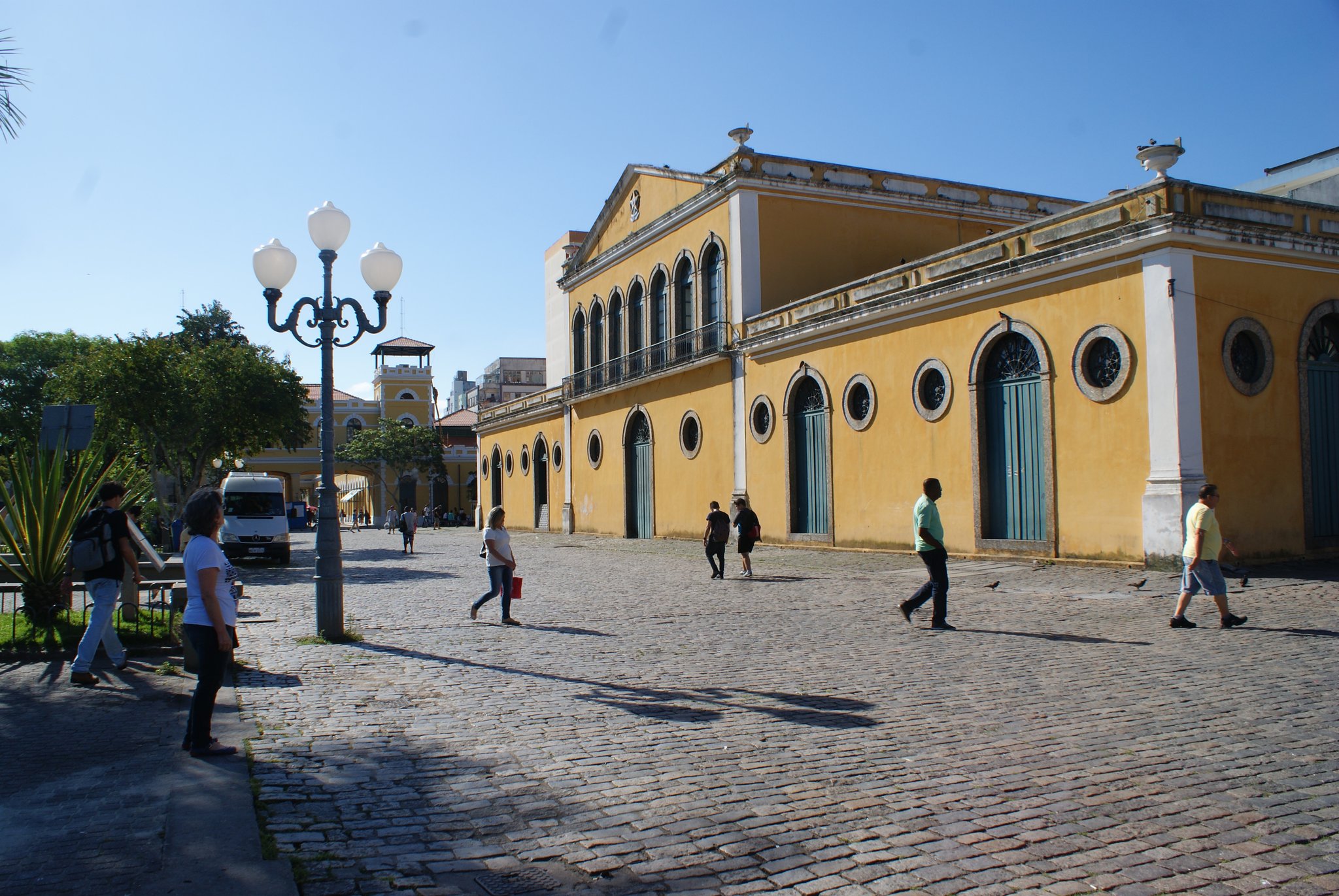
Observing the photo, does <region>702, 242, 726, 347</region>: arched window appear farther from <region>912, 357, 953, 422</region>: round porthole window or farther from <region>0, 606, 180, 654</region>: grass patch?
<region>0, 606, 180, 654</region>: grass patch

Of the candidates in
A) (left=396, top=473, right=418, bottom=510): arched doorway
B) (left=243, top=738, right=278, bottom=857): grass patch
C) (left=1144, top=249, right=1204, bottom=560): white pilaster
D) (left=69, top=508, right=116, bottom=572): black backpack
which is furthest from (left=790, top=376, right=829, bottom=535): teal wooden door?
(left=396, top=473, right=418, bottom=510): arched doorway

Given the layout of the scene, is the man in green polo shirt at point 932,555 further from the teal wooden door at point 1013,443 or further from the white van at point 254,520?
the white van at point 254,520

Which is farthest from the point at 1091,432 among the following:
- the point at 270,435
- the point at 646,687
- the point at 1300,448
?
the point at 270,435

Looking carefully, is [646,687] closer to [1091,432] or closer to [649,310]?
[1091,432]

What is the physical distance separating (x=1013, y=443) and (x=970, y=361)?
5.46ft

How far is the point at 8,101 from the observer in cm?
645

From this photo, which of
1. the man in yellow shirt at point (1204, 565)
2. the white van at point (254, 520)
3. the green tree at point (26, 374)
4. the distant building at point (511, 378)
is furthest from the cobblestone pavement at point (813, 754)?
the distant building at point (511, 378)

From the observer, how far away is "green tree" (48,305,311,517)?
23250 millimetres

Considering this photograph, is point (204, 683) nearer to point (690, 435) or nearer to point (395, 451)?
point (690, 435)

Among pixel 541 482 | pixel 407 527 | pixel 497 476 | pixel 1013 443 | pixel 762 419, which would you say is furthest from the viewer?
pixel 497 476

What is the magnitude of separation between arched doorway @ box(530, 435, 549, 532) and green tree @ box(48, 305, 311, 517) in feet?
38.5

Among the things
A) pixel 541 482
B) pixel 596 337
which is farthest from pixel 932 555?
pixel 541 482

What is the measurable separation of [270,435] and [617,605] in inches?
658

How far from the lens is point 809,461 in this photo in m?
22.0
